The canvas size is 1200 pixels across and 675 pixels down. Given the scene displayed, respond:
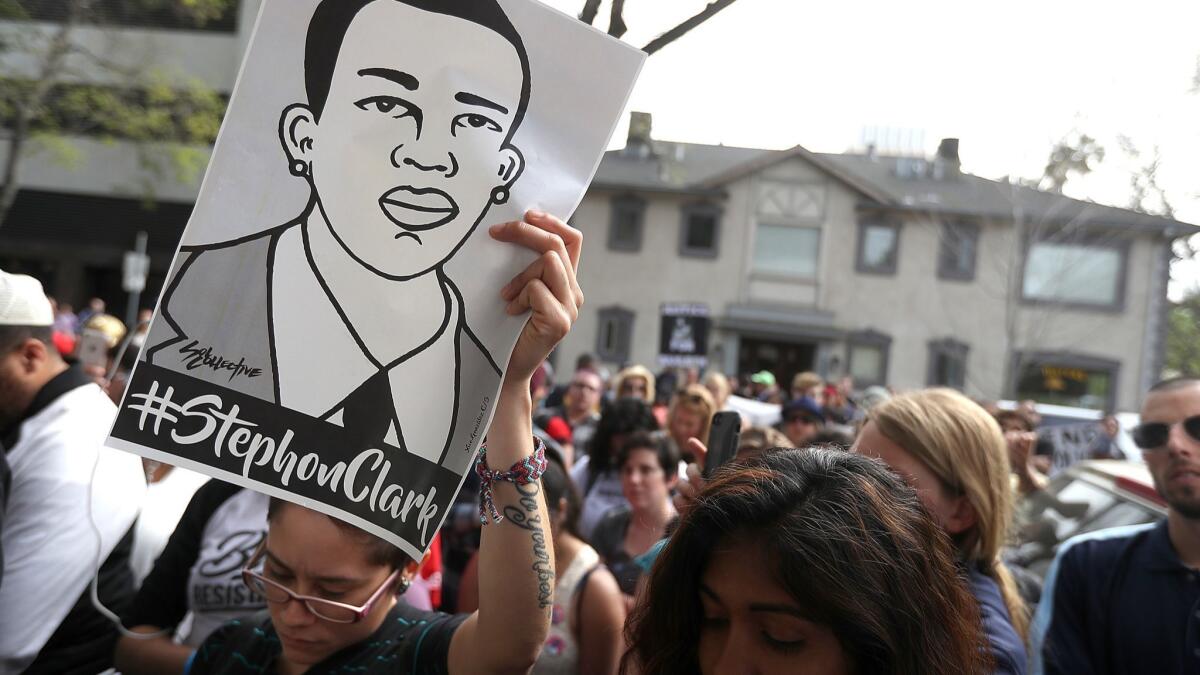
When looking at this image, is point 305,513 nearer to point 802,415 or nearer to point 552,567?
point 552,567

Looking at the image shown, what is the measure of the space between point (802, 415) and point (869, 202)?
24778mm

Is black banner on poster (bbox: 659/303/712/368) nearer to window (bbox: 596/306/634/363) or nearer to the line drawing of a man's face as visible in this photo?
the line drawing of a man's face

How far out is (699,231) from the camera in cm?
3119

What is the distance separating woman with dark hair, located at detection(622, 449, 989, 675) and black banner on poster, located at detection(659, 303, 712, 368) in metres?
10.7

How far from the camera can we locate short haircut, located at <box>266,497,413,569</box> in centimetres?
211

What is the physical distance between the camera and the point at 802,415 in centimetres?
704

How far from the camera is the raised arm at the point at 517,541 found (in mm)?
1759

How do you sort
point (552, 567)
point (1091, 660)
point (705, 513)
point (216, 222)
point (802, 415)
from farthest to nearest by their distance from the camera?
point (802, 415)
point (1091, 660)
point (552, 567)
point (705, 513)
point (216, 222)

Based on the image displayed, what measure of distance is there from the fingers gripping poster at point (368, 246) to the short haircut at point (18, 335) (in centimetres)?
165

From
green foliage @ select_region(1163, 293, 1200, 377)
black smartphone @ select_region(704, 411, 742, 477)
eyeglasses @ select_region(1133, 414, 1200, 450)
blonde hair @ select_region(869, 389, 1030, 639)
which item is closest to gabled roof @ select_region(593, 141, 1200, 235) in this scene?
green foliage @ select_region(1163, 293, 1200, 377)

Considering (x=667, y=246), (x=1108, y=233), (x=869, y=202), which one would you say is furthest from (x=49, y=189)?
(x=1108, y=233)

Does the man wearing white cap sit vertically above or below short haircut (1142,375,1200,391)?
below

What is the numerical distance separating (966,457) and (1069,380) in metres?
31.2
